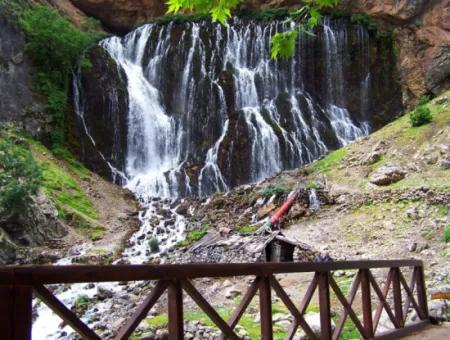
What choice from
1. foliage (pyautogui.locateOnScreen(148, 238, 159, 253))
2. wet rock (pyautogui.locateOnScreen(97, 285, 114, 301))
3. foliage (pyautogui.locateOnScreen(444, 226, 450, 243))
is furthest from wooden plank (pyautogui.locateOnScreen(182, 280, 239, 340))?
foliage (pyautogui.locateOnScreen(148, 238, 159, 253))

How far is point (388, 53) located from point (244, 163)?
12213 mm

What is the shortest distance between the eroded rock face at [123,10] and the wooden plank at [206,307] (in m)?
35.9

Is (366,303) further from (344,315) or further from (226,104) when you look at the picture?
(226,104)

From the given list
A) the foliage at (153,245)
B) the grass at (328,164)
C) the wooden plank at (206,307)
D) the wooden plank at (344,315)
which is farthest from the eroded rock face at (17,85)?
the wooden plank at (206,307)

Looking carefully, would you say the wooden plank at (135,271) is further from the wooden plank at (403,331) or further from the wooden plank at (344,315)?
the wooden plank at (403,331)

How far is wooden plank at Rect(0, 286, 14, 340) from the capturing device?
2.34 m

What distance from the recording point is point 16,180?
634 inches

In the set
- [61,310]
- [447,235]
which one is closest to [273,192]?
[447,235]

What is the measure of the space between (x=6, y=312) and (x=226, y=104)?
26.8 m

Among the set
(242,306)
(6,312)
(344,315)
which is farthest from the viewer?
(344,315)

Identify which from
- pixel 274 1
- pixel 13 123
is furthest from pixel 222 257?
pixel 274 1

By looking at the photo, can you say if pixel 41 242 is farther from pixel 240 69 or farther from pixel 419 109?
pixel 240 69

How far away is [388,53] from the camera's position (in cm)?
3080

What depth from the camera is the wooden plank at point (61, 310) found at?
100 inches
